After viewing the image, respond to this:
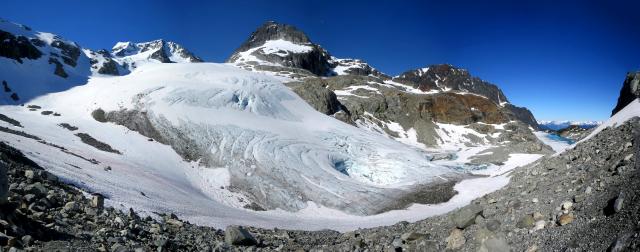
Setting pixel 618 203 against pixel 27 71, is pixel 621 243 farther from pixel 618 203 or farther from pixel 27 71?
pixel 27 71

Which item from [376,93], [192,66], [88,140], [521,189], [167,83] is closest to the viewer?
[521,189]

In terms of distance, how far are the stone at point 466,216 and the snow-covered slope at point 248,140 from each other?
24.6m

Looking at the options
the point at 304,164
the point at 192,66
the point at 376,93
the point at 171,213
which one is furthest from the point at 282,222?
the point at 376,93

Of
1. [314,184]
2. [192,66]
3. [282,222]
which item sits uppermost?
[192,66]

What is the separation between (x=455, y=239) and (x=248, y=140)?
1402 inches

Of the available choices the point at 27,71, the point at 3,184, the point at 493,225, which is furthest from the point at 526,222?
the point at 27,71

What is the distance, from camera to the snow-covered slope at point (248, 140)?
38.8 meters

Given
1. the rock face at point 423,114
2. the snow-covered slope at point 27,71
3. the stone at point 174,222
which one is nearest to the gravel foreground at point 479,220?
the stone at point 174,222

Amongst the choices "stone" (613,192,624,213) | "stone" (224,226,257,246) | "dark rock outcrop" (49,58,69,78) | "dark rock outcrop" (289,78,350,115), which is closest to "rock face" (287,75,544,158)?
"dark rock outcrop" (289,78,350,115)

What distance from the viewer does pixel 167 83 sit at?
5400cm

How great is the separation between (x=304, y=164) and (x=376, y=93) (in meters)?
84.1

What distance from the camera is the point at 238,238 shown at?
58.1 feet

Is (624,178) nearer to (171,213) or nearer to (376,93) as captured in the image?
(171,213)

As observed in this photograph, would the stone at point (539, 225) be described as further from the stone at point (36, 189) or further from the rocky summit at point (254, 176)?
the stone at point (36, 189)
